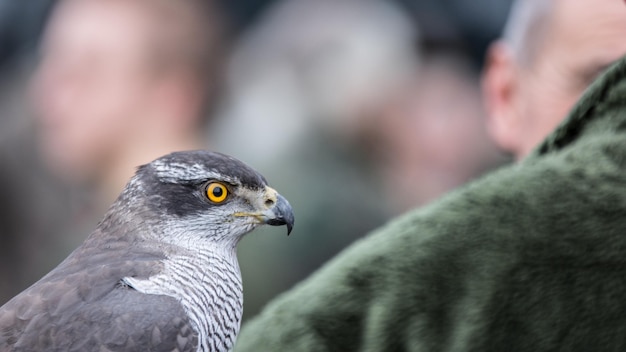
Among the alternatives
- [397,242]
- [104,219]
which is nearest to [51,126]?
[104,219]

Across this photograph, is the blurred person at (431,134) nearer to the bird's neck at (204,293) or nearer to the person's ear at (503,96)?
the person's ear at (503,96)

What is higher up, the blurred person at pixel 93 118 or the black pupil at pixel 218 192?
the blurred person at pixel 93 118

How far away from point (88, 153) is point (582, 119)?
8.11 ft

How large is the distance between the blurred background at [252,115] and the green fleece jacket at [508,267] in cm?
205

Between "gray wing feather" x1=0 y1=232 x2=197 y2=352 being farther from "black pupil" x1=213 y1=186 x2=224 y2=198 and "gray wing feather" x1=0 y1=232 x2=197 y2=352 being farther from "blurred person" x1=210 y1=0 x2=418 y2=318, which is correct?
"blurred person" x1=210 y1=0 x2=418 y2=318

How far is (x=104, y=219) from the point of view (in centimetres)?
301

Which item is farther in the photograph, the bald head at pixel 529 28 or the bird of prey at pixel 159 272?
the bald head at pixel 529 28

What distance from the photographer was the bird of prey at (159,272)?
254cm

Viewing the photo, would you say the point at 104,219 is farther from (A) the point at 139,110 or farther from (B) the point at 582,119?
(A) the point at 139,110

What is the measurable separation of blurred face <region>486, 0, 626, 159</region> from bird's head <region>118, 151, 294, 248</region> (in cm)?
124

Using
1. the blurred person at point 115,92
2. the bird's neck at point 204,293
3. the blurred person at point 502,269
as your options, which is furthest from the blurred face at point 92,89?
the blurred person at point 502,269

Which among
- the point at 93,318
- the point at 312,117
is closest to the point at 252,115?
the point at 312,117

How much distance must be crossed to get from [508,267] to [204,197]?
3.00 ft

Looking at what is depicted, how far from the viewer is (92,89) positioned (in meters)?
4.79
